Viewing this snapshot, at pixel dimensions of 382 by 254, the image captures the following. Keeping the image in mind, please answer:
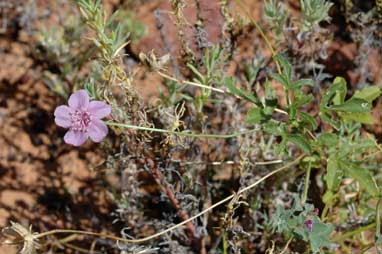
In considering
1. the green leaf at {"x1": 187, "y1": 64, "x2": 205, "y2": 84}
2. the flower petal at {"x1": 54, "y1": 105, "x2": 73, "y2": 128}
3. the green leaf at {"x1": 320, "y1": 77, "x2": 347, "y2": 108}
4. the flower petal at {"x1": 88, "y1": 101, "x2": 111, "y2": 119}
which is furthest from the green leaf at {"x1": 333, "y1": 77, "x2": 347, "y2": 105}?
the flower petal at {"x1": 54, "y1": 105, "x2": 73, "y2": 128}

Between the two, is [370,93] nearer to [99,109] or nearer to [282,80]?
[282,80]

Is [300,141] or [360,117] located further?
[360,117]

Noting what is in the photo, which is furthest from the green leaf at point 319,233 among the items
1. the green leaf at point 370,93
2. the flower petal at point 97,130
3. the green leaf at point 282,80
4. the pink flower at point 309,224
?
the flower petal at point 97,130

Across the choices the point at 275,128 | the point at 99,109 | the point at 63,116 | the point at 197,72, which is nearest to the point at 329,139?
the point at 275,128

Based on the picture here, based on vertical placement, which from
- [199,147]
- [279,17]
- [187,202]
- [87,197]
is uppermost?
[279,17]

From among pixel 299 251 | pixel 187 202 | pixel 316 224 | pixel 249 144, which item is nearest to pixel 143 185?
pixel 187 202

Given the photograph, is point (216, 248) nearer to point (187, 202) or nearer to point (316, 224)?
point (187, 202)
